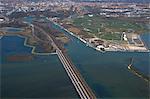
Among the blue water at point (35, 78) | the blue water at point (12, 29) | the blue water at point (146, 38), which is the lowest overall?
the blue water at point (35, 78)

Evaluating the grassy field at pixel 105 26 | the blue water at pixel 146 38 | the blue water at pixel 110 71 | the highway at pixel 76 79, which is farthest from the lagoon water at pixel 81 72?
the grassy field at pixel 105 26

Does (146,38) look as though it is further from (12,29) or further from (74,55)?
(12,29)

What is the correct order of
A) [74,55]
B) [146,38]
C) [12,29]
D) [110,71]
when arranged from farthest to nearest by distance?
[12,29] → [146,38] → [74,55] → [110,71]

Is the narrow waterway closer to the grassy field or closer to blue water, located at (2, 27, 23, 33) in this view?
blue water, located at (2, 27, 23, 33)

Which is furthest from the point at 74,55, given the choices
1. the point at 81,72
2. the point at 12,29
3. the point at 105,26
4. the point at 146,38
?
the point at 105,26

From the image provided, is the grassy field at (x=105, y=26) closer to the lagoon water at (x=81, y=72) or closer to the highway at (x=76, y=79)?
the lagoon water at (x=81, y=72)

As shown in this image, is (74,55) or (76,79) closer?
(76,79)

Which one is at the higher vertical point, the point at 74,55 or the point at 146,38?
the point at 146,38
